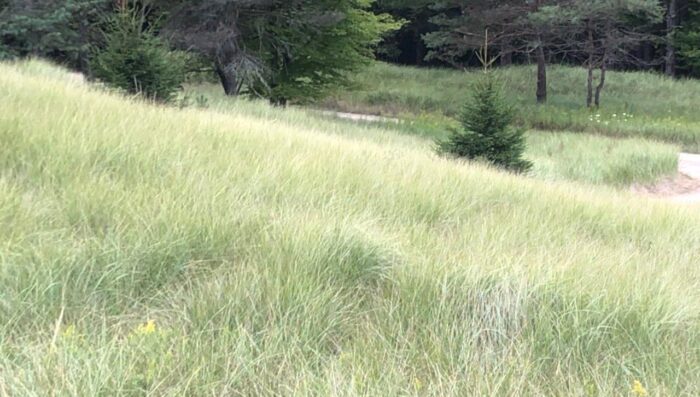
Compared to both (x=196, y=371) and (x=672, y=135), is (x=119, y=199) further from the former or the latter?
(x=672, y=135)

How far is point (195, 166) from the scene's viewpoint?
4.28 metres

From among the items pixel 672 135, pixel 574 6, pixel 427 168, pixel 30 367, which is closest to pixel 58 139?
pixel 30 367

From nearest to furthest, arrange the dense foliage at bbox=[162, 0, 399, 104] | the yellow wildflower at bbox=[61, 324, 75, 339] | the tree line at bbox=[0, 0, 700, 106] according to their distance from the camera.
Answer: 1. the yellow wildflower at bbox=[61, 324, 75, 339]
2. the tree line at bbox=[0, 0, 700, 106]
3. the dense foliage at bbox=[162, 0, 399, 104]

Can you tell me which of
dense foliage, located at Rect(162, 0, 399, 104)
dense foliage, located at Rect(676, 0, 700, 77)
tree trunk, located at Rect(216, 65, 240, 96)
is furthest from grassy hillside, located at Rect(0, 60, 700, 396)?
dense foliage, located at Rect(676, 0, 700, 77)

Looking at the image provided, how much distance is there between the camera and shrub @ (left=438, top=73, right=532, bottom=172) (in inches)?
415

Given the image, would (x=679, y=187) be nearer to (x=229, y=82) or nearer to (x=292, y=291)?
(x=229, y=82)

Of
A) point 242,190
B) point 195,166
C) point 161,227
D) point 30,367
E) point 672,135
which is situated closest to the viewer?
point 30,367

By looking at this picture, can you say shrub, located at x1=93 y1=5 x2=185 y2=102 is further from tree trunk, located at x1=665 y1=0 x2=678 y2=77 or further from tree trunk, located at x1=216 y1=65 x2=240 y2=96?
tree trunk, located at x1=665 y1=0 x2=678 y2=77

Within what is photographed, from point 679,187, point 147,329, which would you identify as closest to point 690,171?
point 679,187

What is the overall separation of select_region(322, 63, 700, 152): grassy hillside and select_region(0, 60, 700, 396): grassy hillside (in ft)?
51.7

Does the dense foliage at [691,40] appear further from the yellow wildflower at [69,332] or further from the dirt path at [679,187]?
the yellow wildflower at [69,332]

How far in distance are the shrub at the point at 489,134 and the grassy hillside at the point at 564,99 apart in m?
8.85

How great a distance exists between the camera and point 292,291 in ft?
8.55

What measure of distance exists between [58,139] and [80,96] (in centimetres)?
233
